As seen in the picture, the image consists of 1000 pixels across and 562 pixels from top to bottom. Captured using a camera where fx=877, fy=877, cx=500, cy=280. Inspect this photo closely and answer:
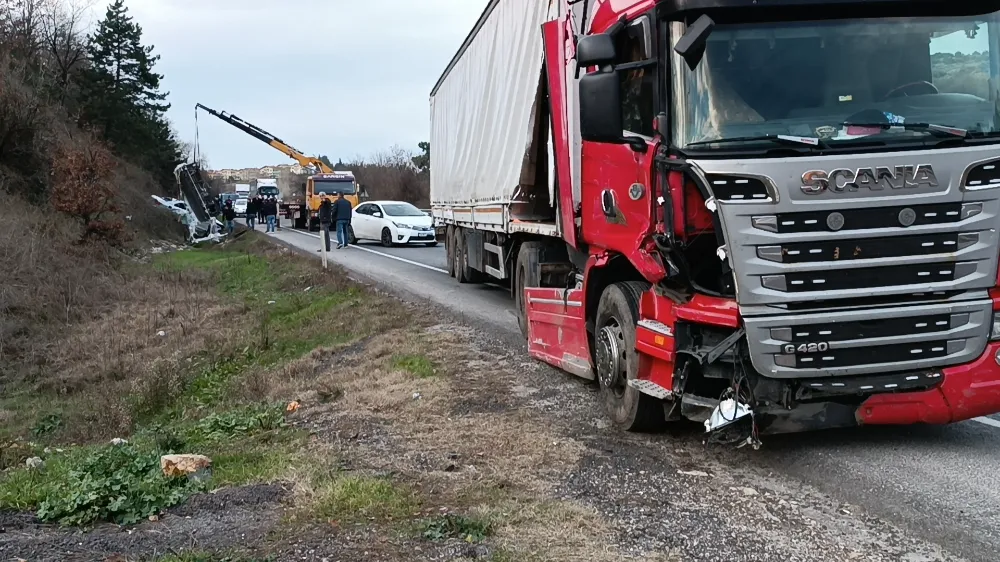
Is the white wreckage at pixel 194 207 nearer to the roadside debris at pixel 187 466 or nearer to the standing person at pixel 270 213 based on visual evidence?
the standing person at pixel 270 213

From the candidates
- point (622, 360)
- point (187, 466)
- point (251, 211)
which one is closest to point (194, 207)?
point (251, 211)

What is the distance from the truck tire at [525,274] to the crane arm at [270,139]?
108 feet

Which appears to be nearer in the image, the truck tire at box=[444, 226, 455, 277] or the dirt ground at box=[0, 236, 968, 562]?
the dirt ground at box=[0, 236, 968, 562]

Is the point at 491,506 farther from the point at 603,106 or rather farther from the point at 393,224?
the point at 393,224

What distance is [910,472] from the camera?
16.9ft

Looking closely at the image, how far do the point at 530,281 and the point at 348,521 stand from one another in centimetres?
536

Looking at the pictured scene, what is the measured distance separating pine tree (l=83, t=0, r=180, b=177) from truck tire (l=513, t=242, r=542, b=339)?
123 ft

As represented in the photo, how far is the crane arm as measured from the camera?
42250mm

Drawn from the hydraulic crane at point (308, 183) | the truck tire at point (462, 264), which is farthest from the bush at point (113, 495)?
the hydraulic crane at point (308, 183)

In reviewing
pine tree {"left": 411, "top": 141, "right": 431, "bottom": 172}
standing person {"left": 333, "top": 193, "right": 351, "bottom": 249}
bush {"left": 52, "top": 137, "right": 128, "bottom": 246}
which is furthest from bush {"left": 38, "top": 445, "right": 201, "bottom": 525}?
pine tree {"left": 411, "top": 141, "right": 431, "bottom": 172}

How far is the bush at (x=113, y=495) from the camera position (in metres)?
4.99

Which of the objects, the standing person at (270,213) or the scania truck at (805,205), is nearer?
the scania truck at (805,205)

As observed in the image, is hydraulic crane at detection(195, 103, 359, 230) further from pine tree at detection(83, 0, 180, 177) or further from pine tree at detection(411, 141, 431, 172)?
pine tree at detection(411, 141, 431, 172)

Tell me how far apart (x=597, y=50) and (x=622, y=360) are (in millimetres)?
2156
